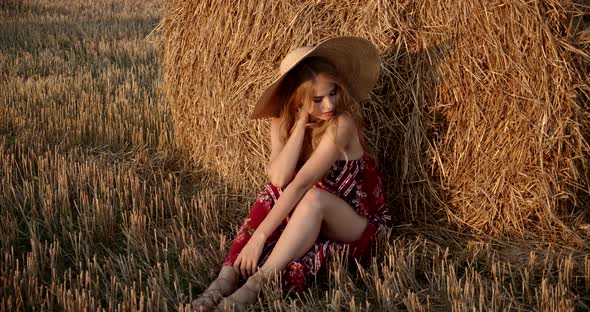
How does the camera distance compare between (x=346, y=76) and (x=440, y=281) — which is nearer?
(x=440, y=281)

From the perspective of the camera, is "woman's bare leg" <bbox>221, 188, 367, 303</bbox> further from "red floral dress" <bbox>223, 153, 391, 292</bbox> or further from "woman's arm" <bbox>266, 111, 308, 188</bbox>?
"woman's arm" <bbox>266, 111, 308, 188</bbox>

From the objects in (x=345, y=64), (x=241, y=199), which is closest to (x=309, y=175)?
(x=345, y=64)

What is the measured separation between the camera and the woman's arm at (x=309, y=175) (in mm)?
2961

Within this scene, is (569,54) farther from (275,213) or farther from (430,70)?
(275,213)

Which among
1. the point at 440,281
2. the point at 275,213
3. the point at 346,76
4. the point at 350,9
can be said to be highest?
the point at 350,9

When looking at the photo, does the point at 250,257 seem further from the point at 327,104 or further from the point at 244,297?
the point at 327,104

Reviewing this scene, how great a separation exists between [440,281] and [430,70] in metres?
1.01

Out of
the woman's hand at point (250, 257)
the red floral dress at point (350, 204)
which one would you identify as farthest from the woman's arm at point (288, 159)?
the woman's hand at point (250, 257)

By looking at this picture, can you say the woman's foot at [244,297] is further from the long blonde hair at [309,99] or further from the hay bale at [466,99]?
the hay bale at [466,99]

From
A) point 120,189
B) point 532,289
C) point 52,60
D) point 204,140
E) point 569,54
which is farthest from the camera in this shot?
point 52,60

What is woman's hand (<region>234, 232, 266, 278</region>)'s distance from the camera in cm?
289

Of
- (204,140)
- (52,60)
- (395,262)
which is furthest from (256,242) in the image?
(52,60)

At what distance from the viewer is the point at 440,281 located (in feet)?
9.53

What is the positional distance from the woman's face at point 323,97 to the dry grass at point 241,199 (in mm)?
392
